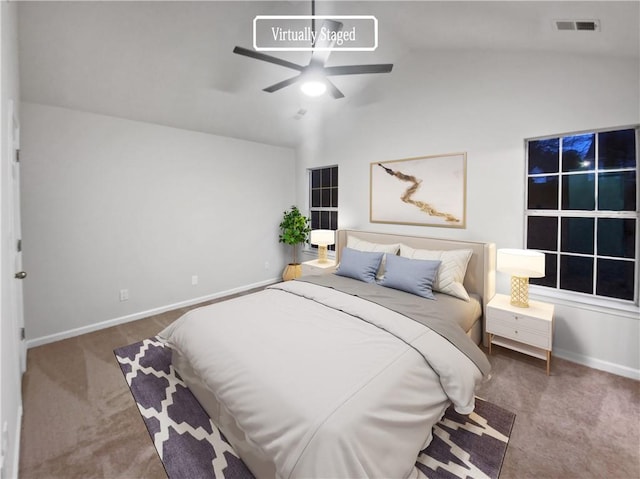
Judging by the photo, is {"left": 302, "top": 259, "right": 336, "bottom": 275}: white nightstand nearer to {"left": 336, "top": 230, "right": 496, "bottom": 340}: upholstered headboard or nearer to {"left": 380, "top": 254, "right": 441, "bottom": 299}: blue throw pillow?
{"left": 380, "top": 254, "right": 441, "bottom": 299}: blue throw pillow

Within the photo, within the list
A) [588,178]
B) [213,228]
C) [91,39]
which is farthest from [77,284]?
[588,178]

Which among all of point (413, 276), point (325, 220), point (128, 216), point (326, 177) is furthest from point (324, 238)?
point (128, 216)

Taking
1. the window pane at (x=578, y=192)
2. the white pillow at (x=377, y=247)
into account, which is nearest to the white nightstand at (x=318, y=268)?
the white pillow at (x=377, y=247)

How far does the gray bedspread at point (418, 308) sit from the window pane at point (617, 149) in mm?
1856

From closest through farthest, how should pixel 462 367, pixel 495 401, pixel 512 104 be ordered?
pixel 462 367 → pixel 495 401 → pixel 512 104

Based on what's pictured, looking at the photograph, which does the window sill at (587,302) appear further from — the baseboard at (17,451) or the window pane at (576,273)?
the baseboard at (17,451)

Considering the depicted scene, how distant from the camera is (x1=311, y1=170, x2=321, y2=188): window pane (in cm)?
495

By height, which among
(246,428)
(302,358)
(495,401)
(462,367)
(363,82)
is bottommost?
(495,401)

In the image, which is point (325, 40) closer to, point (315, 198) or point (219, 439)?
point (219, 439)

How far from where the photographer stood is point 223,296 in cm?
432

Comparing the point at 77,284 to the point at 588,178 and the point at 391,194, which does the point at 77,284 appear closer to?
the point at 391,194

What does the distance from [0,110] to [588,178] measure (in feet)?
13.1

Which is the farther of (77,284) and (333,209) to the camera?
(333,209)

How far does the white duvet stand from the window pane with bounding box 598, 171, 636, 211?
1.95 m
